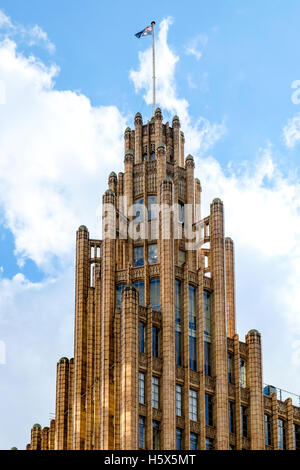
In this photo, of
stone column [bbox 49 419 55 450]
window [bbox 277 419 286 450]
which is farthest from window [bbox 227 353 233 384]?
stone column [bbox 49 419 55 450]

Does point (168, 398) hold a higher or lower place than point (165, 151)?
lower

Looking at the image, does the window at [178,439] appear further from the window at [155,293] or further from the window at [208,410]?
the window at [155,293]

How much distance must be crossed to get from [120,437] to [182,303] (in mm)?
15428

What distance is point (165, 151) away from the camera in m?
125

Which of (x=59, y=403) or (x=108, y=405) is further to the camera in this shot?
(x=59, y=403)

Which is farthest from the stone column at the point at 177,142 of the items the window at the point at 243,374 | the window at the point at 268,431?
the window at the point at 268,431

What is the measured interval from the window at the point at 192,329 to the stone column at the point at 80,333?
10332 millimetres

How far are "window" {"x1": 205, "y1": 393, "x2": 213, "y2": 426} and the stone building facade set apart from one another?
0.38 feet

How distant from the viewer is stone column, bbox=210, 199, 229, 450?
112m

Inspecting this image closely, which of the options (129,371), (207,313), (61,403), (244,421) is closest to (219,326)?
(207,313)

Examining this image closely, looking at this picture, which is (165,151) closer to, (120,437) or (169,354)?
(169,354)

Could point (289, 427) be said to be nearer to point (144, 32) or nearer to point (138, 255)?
point (138, 255)

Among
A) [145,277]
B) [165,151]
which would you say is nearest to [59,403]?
[145,277]

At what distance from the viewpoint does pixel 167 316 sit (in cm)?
11281
